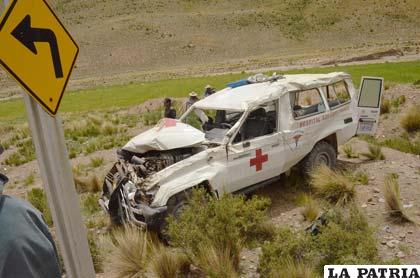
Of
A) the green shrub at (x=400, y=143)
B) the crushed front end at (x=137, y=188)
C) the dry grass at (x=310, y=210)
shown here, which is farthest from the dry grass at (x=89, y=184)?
the green shrub at (x=400, y=143)

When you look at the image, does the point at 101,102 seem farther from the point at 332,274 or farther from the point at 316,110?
the point at 332,274

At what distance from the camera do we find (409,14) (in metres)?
90.8

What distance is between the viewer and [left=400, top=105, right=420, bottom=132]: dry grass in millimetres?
13281

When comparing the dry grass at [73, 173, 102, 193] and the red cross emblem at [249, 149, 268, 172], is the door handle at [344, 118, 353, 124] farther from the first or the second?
the dry grass at [73, 173, 102, 193]

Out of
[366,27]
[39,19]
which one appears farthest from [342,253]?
[366,27]

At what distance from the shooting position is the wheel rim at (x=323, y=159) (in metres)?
8.81

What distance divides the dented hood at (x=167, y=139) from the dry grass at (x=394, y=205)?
9.98 feet

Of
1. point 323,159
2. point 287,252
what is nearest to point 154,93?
point 323,159

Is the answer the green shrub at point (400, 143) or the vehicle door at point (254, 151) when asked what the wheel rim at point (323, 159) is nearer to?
the vehicle door at point (254, 151)

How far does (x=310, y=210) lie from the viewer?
282 inches

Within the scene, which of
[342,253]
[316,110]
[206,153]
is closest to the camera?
[342,253]

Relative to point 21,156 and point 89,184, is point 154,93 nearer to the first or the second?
point 21,156

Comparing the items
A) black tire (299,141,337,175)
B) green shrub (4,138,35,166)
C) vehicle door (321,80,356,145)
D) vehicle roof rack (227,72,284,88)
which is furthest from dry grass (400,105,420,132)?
green shrub (4,138,35,166)

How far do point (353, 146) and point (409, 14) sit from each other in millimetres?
90981
